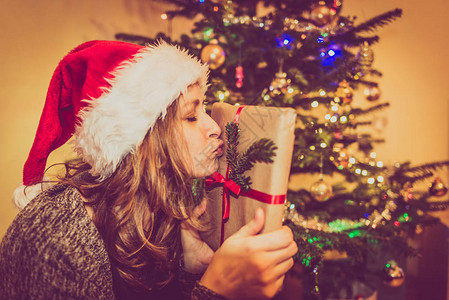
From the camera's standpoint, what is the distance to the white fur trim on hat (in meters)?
0.75

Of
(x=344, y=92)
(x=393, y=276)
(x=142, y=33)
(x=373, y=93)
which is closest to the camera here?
(x=344, y=92)

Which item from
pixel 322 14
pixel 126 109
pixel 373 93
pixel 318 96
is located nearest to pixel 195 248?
pixel 126 109

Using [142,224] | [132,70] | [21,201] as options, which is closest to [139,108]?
[132,70]

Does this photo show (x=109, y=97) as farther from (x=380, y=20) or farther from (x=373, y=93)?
(x=373, y=93)

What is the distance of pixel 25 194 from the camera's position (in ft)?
2.75

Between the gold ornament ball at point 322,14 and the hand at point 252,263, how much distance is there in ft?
3.43

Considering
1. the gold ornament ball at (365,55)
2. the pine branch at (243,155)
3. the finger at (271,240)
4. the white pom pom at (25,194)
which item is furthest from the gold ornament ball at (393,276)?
the white pom pom at (25,194)

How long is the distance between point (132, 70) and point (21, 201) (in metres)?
0.55

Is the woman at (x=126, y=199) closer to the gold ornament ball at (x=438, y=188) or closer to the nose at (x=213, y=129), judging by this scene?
the nose at (x=213, y=129)

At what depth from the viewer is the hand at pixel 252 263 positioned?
0.61 meters

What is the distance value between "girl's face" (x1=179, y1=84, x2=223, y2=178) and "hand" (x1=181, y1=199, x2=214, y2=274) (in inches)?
7.4

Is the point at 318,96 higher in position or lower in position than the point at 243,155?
higher

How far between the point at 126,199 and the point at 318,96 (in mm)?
1062

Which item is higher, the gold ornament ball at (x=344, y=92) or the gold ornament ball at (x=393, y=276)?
the gold ornament ball at (x=344, y=92)
